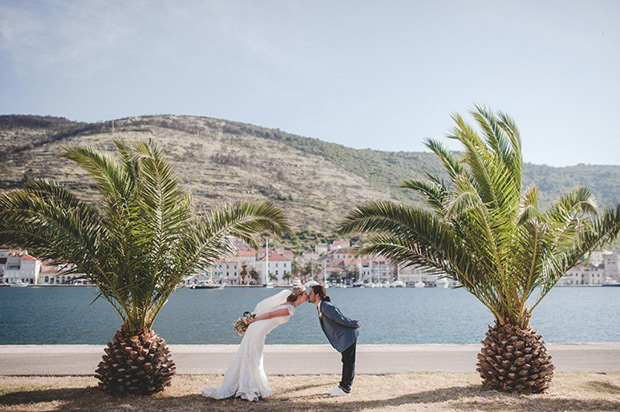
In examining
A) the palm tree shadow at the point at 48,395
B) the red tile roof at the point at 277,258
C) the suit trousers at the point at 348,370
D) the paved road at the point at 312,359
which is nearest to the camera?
the palm tree shadow at the point at 48,395

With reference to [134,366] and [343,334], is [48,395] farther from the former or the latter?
[343,334]

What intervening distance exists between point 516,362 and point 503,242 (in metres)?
1.91

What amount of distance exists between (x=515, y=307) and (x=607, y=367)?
12.4 feet

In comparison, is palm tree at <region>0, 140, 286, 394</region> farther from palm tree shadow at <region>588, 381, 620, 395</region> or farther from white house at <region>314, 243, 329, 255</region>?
white house at <region>314, 243, 329, 255</region>

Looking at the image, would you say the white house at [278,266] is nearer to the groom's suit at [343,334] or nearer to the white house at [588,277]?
the white house at [588,277]

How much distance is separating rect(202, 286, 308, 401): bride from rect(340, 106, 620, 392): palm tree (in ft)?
5.47

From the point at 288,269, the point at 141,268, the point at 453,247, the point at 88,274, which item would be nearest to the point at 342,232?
the point at 453,247

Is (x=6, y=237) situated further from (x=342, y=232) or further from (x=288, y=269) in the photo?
(x=288, y=269)

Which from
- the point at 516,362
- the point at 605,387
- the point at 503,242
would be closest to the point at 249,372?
the point at 516,362

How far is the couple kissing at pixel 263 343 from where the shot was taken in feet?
25.9

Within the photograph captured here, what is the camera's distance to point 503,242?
331 inches

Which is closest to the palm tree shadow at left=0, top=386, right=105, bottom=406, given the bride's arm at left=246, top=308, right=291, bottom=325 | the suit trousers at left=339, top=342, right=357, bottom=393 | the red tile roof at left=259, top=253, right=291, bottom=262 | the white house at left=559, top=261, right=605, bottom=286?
the bride's arm at left=246, top=308, right=291, bottom=325

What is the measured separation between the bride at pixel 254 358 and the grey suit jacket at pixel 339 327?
423 mm

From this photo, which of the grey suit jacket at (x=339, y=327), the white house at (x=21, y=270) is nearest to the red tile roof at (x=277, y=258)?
the white house at (x=21, y=270)
